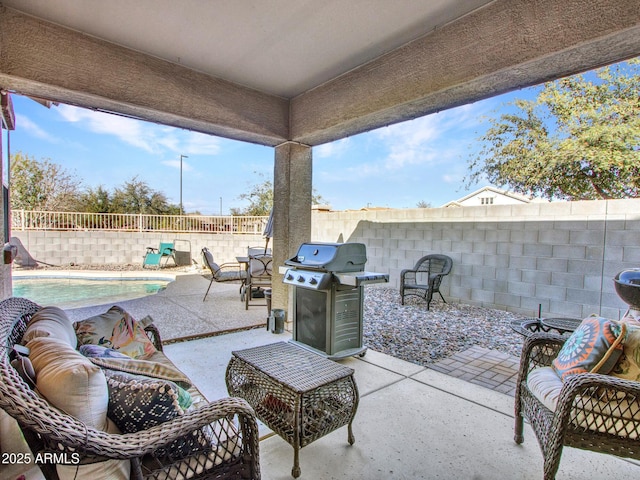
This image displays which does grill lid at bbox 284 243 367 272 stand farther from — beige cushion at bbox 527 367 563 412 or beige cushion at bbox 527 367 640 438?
beige cushion at bbox 527 367 640 438

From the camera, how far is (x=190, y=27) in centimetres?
250

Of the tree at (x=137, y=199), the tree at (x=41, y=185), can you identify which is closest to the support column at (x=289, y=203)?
the tree at (x=137, y=199)

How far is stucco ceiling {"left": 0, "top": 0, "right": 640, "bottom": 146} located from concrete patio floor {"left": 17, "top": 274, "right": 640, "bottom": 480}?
7.73 feet

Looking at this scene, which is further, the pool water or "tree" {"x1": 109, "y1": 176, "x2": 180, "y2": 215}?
"tree" {"x1": 109, "y1": 176, "x2": 180, "y2": 215}

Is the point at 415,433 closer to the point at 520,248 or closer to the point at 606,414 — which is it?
the point at 606,414

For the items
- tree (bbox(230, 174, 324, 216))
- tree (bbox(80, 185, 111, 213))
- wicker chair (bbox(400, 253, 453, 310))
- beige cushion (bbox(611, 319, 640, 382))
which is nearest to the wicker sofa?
beige cushion (bbox(611, 319, 640, 382))

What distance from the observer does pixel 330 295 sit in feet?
9.84

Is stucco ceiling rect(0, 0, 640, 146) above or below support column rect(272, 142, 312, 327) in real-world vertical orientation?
above

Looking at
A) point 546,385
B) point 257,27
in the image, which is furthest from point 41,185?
point 546,385

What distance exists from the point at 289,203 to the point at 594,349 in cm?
325

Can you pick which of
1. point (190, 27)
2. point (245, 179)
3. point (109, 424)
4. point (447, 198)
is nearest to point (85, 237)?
point (245, 179)

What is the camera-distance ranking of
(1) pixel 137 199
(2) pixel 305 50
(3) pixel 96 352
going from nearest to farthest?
(3) pixel 96 352, (2) pixel 305 50, (1) pixel 137 199

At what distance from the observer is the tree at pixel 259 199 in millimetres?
16328

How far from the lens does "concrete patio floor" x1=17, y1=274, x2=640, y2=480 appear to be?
1.74 m
